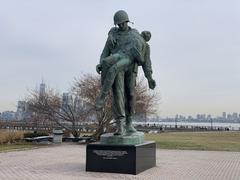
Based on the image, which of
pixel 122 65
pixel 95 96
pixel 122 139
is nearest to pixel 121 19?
pixel 122 65

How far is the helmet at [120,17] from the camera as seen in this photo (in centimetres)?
1092

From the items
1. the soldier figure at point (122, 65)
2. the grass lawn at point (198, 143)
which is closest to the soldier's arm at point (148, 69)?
the soldier figure at point (122, 65)

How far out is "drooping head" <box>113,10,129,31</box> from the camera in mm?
10922

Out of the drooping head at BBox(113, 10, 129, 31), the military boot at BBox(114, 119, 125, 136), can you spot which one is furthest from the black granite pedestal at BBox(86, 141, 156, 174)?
the drooping head at BBox(113, 10, 129, 31)

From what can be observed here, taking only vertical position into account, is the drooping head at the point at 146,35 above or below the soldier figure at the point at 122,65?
above

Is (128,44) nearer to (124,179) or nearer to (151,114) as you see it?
(124,179)

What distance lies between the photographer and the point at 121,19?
1092cm

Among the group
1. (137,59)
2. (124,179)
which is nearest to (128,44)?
Answer: (137,59)

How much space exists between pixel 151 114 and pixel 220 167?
16.1 m

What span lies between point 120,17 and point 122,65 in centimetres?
137

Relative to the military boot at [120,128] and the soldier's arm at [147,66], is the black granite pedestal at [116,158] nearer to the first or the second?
the military boot at [120,128]

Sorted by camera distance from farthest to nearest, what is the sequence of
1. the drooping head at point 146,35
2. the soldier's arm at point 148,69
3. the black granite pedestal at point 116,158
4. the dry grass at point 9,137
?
the dry grass at point 9,137
the drooping head at point 146,35
the soldier's arm at point 148,69
the black granite pedestal at point 116,158

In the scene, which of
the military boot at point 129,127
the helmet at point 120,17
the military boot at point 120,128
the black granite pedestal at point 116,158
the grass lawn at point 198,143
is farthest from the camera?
the grass lawn at point 198,143

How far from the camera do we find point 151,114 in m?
28.3
